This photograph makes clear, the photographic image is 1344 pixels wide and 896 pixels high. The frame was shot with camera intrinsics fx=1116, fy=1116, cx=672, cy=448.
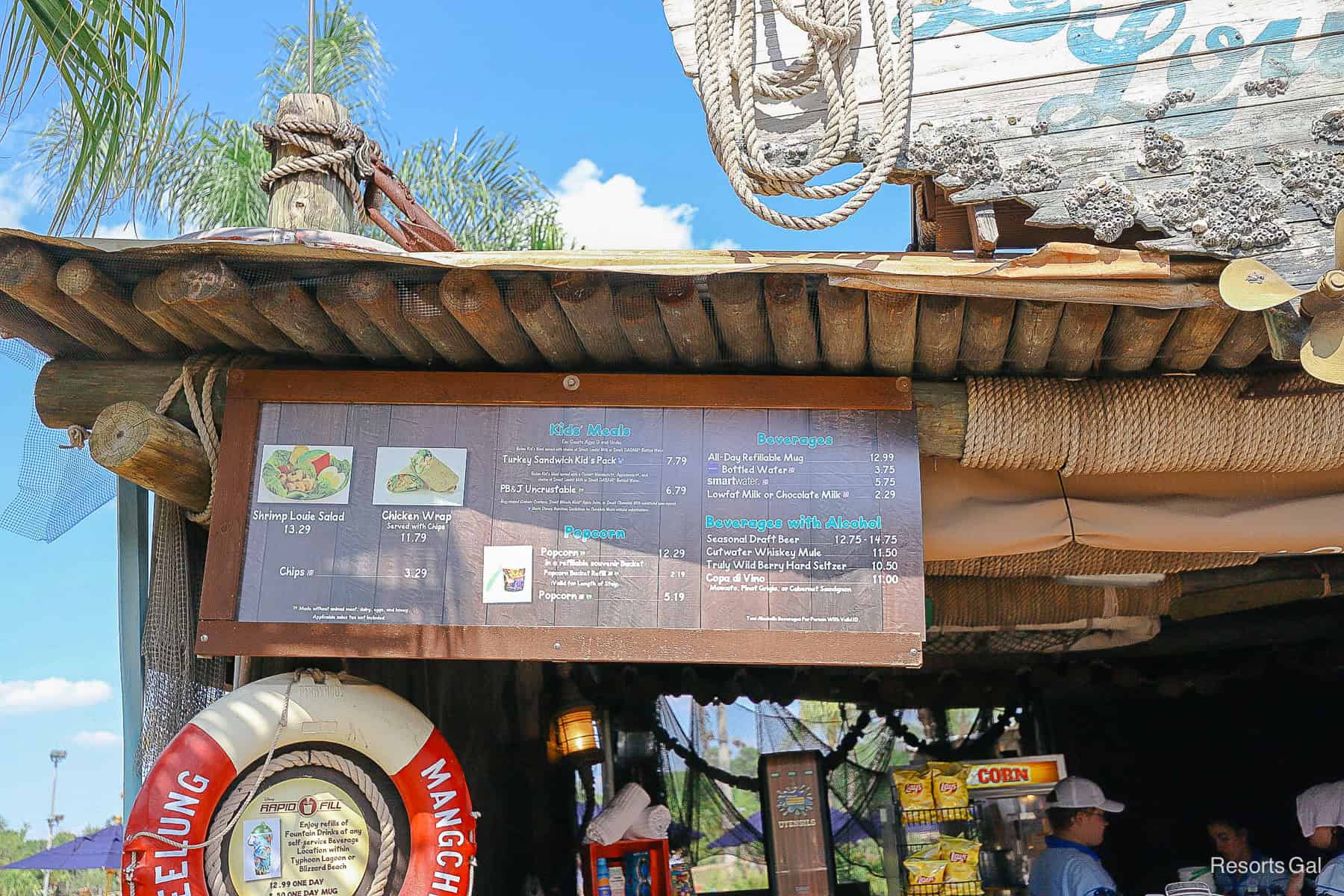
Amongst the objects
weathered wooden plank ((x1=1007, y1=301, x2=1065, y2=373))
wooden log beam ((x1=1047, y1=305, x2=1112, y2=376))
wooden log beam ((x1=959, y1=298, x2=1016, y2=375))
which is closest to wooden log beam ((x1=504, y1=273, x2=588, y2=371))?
wooden log beam ((x1=959, y1=298, x2=1016, y2=375))

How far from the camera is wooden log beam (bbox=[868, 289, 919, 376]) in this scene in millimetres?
2676

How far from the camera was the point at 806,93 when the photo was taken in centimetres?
302

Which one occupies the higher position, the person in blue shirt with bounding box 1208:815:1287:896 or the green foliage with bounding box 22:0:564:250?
the green foliage with bounding box 22:0:564:250

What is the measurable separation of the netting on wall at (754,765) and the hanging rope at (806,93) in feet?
13.1

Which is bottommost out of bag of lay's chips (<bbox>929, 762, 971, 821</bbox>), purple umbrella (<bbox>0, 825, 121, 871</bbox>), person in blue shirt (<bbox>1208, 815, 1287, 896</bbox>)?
purple umbrella (<bbox>0, 825, 121, 871</bbox>)

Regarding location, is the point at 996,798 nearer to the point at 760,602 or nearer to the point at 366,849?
the point at 760,602

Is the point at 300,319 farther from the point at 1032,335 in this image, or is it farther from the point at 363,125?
the point at 363,125

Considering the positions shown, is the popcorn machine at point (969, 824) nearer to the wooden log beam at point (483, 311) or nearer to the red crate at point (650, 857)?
the red crate at point (650, 857)

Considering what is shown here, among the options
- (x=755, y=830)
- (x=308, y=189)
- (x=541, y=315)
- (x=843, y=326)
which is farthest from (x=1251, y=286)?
(x=755, y=830)

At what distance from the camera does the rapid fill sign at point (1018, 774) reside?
504 cm

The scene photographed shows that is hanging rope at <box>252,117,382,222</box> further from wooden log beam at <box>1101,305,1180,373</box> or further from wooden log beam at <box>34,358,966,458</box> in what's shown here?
wooden log beam at <box>1101,305,1180,373</box>

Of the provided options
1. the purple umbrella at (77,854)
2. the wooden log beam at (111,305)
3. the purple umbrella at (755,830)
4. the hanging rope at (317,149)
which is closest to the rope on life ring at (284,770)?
the wooden log beam at (111,305)

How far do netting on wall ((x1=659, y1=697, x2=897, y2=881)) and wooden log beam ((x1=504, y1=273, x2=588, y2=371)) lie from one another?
3.75 m

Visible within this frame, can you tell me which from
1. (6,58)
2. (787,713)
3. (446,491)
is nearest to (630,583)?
(446,491)
